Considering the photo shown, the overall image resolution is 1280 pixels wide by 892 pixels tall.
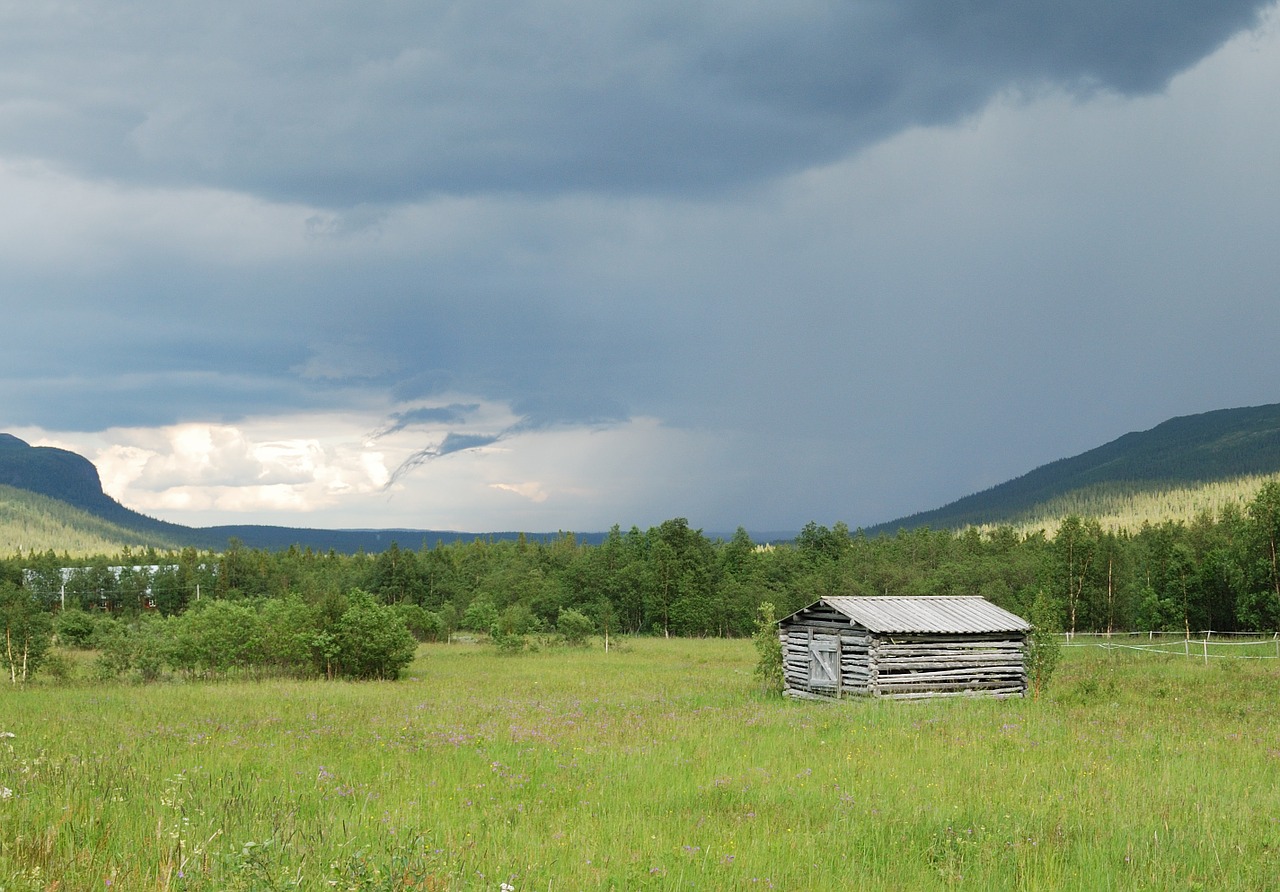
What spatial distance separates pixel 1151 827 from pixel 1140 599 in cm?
7701

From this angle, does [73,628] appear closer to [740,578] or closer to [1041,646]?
[740,578]

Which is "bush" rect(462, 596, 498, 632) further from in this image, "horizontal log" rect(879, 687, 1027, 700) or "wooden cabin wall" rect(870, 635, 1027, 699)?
"horizontal log" rect(879, 687, 1027, 700)

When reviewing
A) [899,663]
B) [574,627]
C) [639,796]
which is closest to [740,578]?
[574,627]

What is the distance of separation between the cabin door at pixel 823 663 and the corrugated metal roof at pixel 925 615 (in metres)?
Result: 1.58

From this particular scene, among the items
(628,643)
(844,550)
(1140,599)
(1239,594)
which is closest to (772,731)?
(628,643)

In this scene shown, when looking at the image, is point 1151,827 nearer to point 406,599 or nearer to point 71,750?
point 71,750

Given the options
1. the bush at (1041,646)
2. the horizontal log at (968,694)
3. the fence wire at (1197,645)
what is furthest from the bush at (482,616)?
the bush at (1041,646)

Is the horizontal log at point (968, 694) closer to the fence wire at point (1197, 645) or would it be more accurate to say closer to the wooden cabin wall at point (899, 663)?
the wooden cabin wall at point (899, 663)

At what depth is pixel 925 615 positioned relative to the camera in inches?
1127

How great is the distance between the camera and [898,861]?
28.6 ft

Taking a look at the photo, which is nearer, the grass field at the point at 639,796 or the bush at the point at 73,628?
the grass field at the point at 639,796

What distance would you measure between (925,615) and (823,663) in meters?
3.95

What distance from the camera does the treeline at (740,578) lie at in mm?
68188

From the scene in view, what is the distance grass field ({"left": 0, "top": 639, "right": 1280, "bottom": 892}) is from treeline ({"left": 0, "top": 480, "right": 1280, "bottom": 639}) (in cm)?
2499
